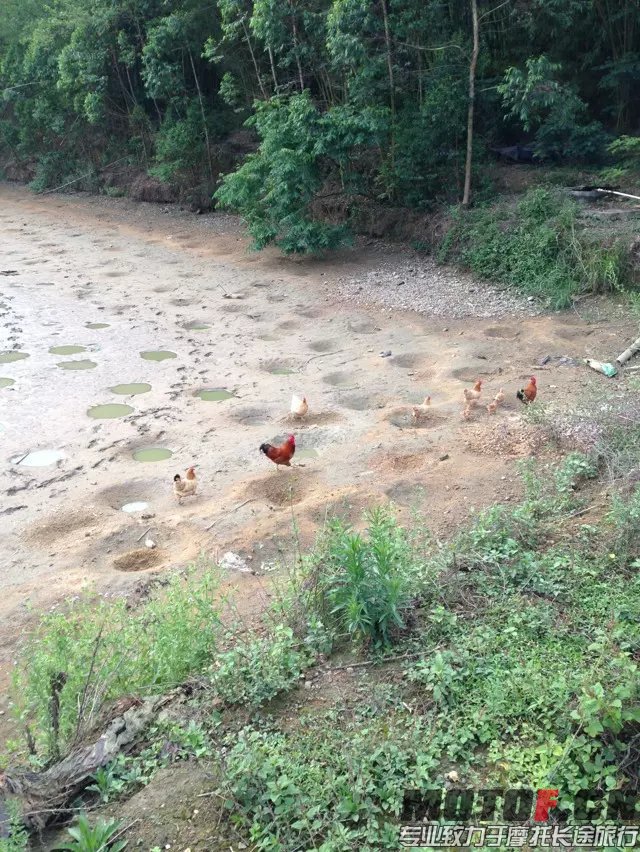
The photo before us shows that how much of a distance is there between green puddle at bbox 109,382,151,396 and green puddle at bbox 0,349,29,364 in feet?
5.83

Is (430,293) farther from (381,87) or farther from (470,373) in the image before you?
(381,87)

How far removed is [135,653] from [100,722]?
15.5 inches

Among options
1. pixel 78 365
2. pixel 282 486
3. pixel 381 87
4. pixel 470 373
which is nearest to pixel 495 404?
pixel 470 373

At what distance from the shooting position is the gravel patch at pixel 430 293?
10492mm

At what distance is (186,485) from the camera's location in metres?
6.30

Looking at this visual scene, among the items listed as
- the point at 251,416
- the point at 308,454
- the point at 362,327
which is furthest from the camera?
the point at 362,327

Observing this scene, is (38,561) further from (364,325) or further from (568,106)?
(568,106)

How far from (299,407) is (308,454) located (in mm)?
719

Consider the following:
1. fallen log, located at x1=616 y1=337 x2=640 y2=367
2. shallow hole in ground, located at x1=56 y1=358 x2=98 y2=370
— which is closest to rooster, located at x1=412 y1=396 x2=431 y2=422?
fallen log, located at x1=616 y1=337 x2=640 y2=367

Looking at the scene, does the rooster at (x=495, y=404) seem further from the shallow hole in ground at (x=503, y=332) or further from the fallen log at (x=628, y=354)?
the shallow hole in ground at (x=503, y=332)

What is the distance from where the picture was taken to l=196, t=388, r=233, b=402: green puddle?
839cm

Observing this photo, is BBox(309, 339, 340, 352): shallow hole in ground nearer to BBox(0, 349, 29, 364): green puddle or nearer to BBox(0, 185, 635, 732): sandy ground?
BBox(0, 185, 635, 732): sandy ground

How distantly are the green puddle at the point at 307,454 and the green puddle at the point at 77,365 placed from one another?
3.63 meters

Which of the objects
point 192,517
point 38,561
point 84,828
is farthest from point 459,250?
point 84,828
